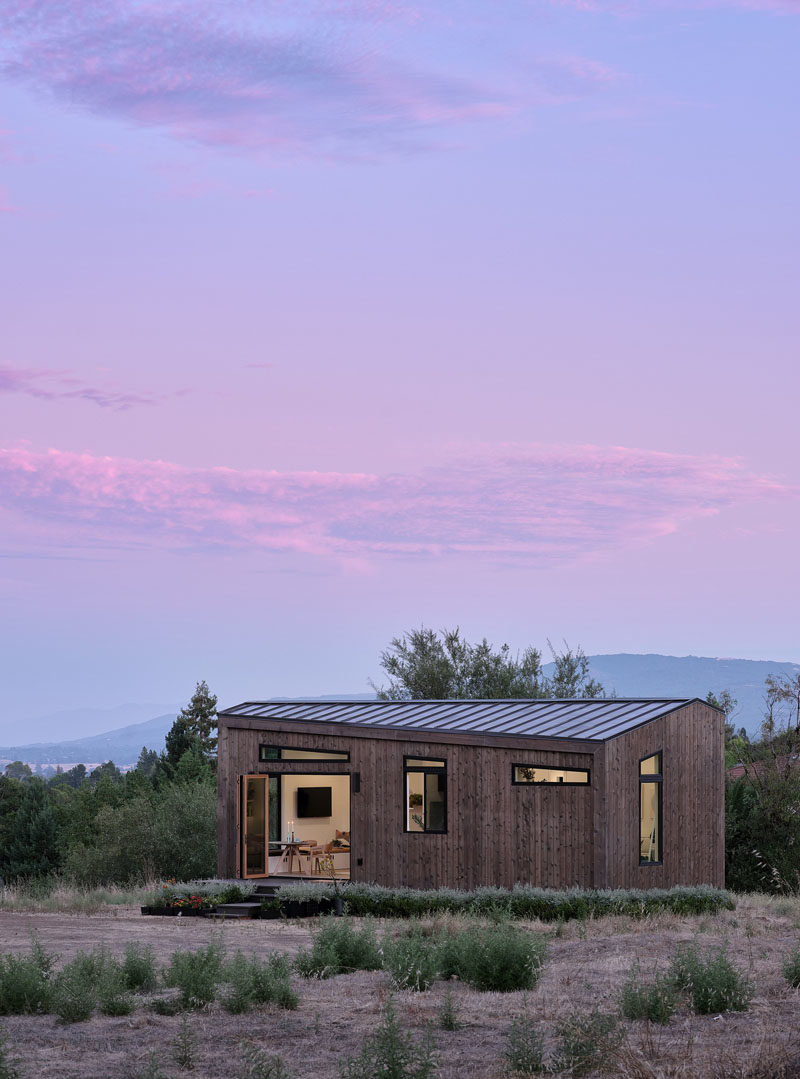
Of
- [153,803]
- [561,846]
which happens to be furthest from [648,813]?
[153,803]

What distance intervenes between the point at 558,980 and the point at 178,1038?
3.68 metres

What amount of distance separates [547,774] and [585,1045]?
1309cm

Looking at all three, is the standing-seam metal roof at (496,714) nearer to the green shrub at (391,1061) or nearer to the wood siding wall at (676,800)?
the wood siding wall at (676,800)

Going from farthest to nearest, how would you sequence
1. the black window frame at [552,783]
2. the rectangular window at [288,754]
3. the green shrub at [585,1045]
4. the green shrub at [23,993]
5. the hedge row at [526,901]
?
1. the rectangular window at [288,754]
2. the black window frame at [552,783]
3. the hedge row at [526,901]
4. the green shrub at [23,993]
5. the green shrub at [585,1045]

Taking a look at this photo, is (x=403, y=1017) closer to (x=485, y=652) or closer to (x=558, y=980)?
(x=558, y=980)

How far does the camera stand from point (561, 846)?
19141 mm

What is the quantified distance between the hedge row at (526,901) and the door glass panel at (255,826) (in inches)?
143

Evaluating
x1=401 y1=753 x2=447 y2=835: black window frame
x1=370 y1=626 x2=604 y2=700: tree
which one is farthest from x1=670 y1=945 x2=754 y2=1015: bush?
x1=370 y1=626 x2=604 y2=700: tree

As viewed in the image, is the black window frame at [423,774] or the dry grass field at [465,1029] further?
the black window frame at [423,774]

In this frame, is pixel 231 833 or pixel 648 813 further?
pixel 231 833

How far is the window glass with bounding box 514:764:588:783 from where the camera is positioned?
62.8ft

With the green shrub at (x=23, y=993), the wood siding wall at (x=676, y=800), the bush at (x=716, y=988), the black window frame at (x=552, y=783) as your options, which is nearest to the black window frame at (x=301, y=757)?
the black window frame at (x=552, y=783)

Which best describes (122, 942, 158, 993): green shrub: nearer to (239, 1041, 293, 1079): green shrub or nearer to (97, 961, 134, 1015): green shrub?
(97, 961, 134, 1015): green shrub

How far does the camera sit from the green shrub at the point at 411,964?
9547 mm
